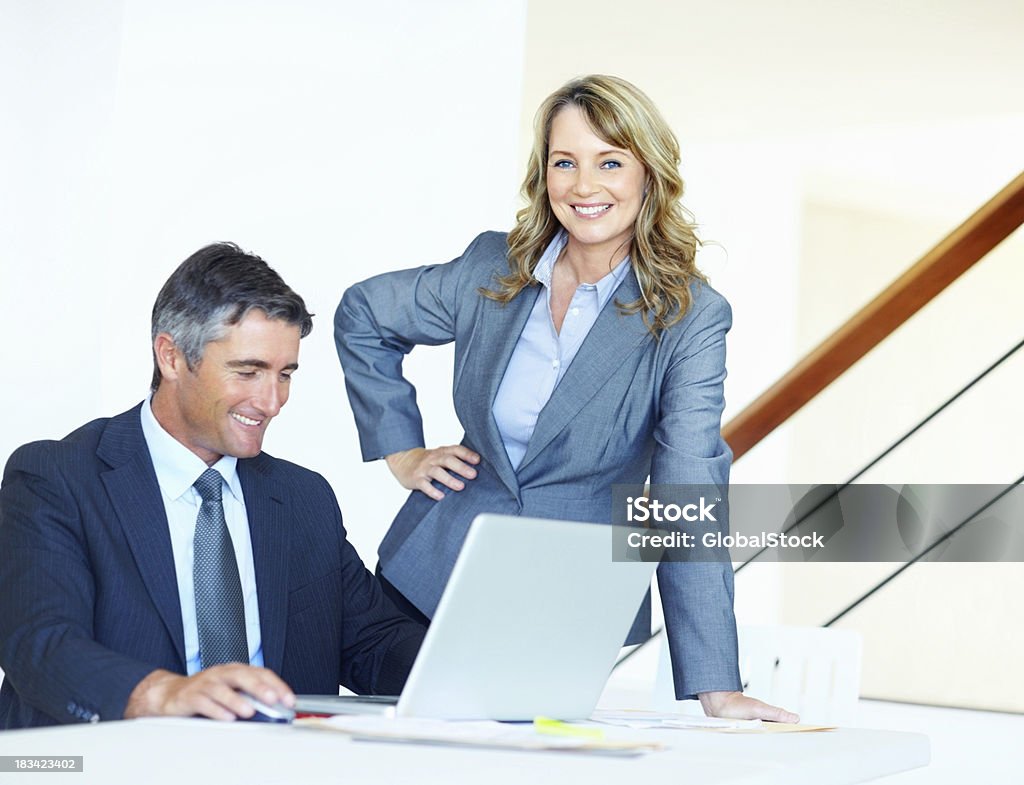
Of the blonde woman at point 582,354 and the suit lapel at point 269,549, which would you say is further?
the blonde woman at point 582,354

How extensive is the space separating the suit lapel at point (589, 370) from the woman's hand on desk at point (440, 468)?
119 mm

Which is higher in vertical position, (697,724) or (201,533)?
(201,533)

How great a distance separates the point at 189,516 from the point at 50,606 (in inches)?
11.8

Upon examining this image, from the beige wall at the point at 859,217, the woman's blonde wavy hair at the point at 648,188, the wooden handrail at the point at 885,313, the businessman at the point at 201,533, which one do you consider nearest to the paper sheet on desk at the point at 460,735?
the businessman at the point at 201,533

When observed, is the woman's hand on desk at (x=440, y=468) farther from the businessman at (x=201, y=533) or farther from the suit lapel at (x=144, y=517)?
the suit lapel at (x=144, y=517)

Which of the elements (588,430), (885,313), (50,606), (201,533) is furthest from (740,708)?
(885,313)

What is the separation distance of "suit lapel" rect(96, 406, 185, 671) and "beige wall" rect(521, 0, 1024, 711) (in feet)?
6.62

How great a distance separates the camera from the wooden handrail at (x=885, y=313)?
9.05 feet

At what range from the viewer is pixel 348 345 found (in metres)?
2.21

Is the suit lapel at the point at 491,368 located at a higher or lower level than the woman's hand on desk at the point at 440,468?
higher

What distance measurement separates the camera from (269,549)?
5.90 ft

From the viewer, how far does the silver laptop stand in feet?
3.73

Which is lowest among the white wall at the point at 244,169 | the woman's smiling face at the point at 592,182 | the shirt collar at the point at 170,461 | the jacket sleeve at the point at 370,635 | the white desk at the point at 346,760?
the white desk at the point at 346,760

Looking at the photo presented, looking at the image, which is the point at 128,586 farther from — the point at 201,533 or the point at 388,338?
the point at 388,338
